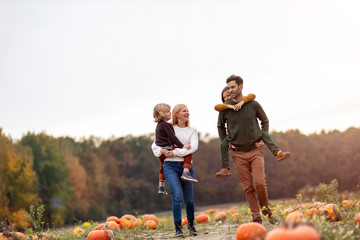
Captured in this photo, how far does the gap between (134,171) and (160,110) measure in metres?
43.6

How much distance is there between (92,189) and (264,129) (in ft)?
128

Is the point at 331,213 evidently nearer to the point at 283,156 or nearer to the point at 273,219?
the point at 273,219

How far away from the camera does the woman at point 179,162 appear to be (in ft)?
20.6

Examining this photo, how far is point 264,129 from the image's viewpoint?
20.7 ft

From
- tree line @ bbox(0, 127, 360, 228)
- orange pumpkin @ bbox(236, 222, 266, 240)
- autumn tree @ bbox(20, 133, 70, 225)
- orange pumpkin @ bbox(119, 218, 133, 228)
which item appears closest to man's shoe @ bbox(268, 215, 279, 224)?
orange pumpkin @ bbox(236, 222, 266, 240)

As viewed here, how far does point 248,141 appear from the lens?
6094 millimetres

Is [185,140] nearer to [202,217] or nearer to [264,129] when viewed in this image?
[264,129]

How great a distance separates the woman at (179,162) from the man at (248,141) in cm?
53

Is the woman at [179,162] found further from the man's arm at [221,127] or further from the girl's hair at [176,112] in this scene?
the man's arm at [221,127]

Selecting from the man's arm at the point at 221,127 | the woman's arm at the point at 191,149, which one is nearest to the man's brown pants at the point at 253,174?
the man's arm at the point at 221,127

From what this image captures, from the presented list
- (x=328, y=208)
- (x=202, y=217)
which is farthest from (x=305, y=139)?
(x=328, y=208)

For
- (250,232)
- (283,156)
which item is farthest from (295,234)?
(283,156)

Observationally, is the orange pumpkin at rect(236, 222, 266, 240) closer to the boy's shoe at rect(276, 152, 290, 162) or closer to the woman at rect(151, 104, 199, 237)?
the boy's shoe at rect(276, 152, 290, 162)

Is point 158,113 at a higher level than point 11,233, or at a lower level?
higher
